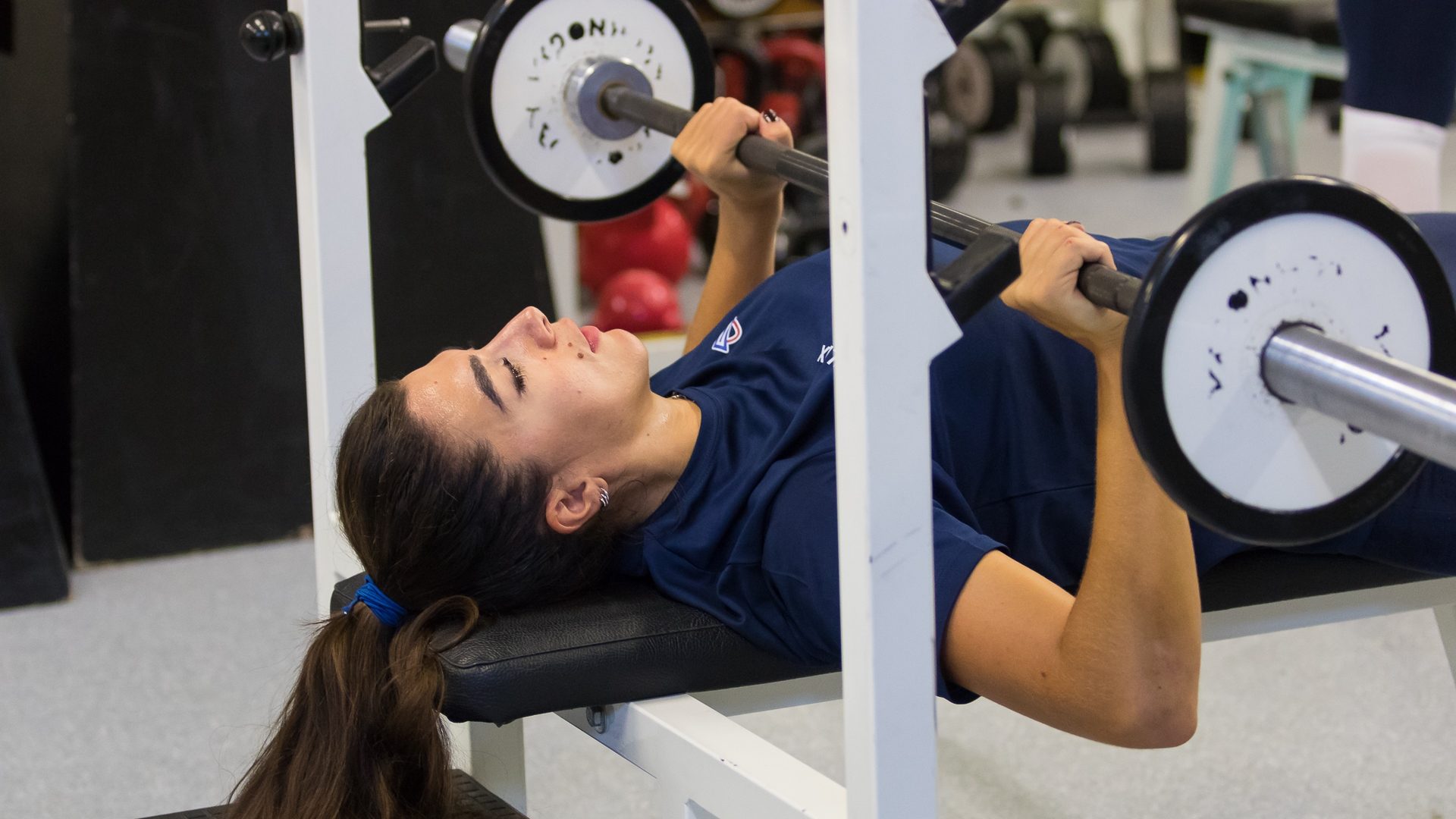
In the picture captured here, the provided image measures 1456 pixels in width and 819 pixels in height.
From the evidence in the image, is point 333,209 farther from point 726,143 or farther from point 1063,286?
point 1063,286

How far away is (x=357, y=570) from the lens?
1.66m

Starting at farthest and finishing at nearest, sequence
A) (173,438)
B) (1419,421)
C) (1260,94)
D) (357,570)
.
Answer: (1260,94)
(173,438)
(357,570)
(1419,421)

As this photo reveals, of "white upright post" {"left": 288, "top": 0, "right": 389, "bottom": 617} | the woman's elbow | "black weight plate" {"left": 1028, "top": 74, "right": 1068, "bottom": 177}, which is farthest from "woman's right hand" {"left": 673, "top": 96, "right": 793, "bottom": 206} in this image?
"black weight plate" {"left": 1028, "top": 74, "right": 1068, "bottom": 177}

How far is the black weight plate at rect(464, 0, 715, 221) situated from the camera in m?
1.84

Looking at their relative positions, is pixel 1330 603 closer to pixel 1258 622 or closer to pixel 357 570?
pixel 1258 622

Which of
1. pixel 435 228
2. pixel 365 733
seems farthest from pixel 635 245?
pixel 365 733

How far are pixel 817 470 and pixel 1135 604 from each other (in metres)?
0.34

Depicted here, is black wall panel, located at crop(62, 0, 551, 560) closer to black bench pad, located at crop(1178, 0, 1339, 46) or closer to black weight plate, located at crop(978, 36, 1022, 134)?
black bench pad, located at crop(1178, 0, 1339, 46)

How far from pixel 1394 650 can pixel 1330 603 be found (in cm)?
91

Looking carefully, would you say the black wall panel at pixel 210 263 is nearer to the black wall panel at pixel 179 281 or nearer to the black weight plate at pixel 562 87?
the black wall panel at pixel 179 281

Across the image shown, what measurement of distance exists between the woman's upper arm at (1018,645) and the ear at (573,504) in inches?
14.5

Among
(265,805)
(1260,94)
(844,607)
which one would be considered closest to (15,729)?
(265,805)

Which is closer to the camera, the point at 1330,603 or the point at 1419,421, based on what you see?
the point at 1419,421

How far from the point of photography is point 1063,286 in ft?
3.63
